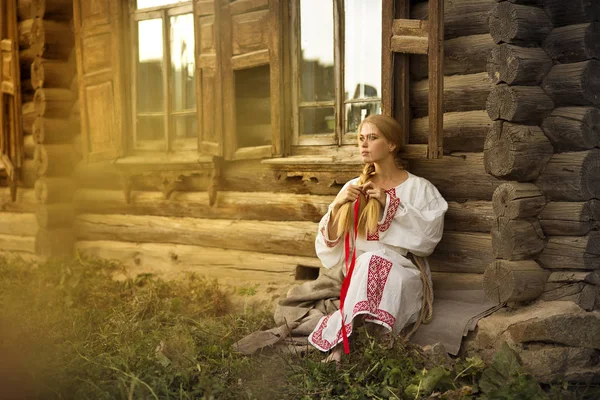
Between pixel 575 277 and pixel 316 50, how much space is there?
294cm

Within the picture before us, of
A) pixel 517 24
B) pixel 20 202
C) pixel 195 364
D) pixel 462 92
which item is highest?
pixel 517 24

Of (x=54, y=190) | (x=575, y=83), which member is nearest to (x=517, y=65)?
(x=575, y=83)

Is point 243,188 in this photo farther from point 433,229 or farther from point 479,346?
point 479,346

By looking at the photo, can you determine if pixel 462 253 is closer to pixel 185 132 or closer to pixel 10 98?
pixel 185 132

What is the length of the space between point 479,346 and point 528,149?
1.24 metres

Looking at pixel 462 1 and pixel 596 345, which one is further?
pixel 462 1

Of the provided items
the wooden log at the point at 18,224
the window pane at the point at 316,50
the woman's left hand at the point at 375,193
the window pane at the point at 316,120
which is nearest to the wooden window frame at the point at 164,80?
the window pane at the point at 316,120

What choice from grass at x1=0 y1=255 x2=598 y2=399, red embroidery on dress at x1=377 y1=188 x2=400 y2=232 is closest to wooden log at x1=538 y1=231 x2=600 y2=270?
grass at x1=0 y1=255 x2=598 y2=399

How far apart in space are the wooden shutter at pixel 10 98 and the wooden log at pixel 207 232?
4.28ft

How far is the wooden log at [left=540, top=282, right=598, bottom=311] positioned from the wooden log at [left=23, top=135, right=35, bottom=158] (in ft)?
23.3

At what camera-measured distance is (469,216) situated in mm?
5750

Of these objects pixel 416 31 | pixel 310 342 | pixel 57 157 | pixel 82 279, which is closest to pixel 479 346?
pixel 310 342

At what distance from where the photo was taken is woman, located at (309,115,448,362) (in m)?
5.37

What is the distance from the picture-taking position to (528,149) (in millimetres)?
5078
